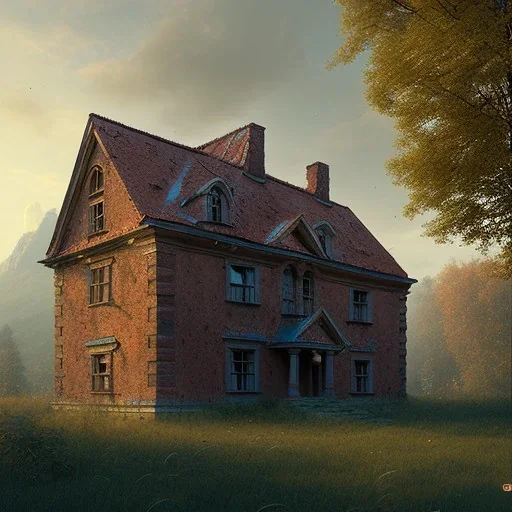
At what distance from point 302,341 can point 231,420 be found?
5116 mm

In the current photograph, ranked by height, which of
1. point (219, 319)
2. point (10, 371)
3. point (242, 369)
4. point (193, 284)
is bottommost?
point (10, 371)

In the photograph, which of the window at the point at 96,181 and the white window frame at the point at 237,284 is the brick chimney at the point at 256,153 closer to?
the white window frame at the point at 237,284

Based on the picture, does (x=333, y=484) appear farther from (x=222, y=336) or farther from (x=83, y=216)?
(x=83, y=216)

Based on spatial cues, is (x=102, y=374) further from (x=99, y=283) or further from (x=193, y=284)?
(x=193, y=284)

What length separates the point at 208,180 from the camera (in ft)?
81.5

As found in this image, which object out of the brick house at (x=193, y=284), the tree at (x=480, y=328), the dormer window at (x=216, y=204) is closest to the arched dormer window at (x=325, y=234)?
the brick house at (x=193, y=284)

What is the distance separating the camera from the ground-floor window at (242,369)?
22.9 meters

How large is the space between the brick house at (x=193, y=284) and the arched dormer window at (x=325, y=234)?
2.5 inches

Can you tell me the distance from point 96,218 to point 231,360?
732 centimetres

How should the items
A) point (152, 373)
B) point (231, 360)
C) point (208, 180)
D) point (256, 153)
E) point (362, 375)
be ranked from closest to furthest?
point (152, 373), point (231, 360), point (208, 180), point (256, 153), point (362, 375)

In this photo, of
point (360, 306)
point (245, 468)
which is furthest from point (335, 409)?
point (245, 468)

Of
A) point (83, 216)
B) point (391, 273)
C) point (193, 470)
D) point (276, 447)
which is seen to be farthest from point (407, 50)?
point (391, 273)

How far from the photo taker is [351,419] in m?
22.5

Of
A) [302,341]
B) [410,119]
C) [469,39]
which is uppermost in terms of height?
[469,39]
